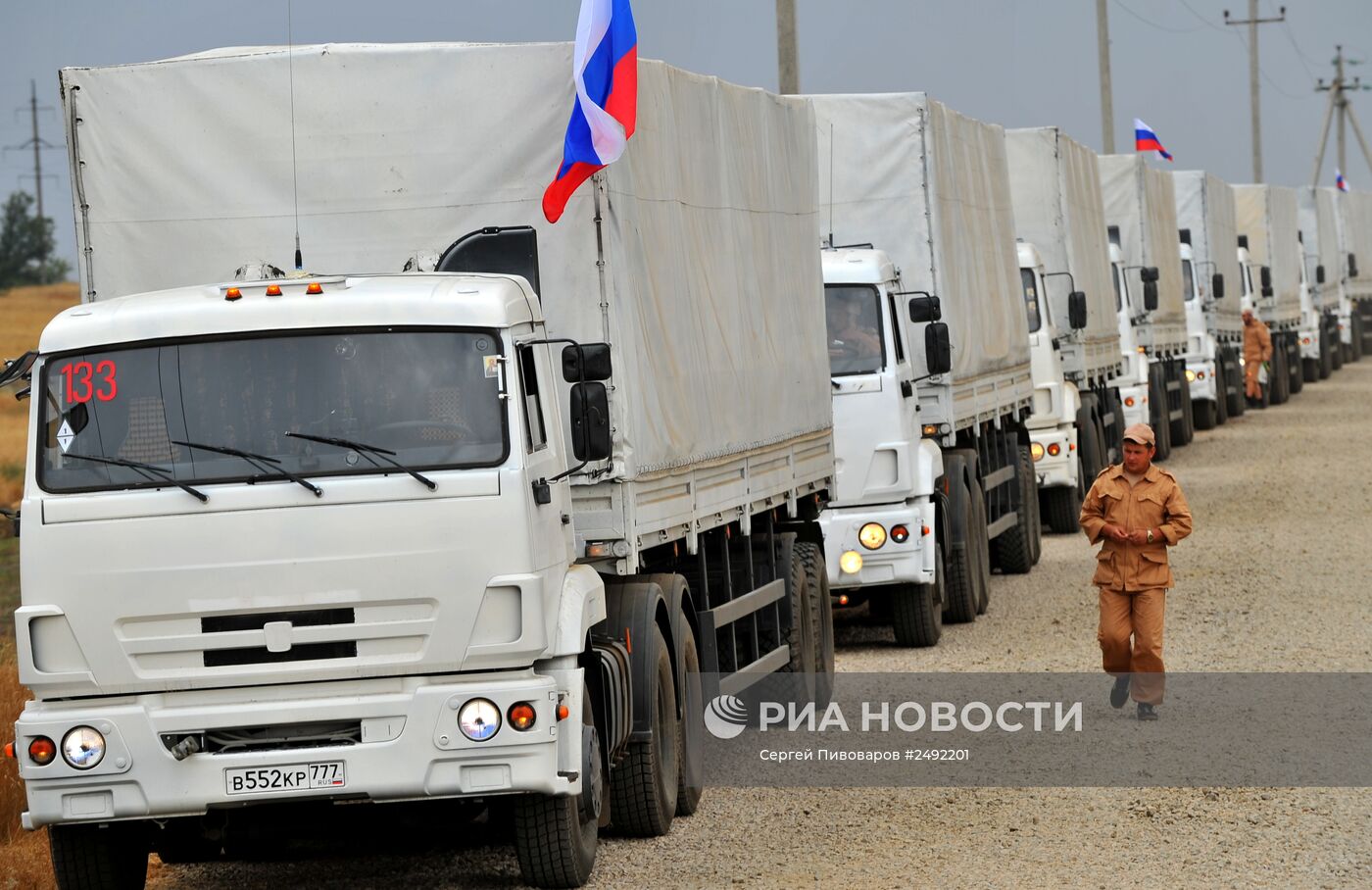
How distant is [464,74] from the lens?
29.2ft

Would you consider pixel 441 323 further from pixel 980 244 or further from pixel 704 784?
pixel 980 244

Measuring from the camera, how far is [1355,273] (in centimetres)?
5950

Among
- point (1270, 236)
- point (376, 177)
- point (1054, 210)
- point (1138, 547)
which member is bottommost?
point (1138, 547)

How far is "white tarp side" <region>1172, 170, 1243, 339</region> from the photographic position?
35.3 m

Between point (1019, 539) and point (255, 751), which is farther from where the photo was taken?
point (1019, 539)

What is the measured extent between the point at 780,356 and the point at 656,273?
8.33ft

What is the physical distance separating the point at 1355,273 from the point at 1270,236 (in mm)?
17672

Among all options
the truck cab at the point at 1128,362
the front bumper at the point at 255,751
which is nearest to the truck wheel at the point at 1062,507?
the truck cab at the point at 1128,362

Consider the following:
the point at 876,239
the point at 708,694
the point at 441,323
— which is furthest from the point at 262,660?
the point at 876,239

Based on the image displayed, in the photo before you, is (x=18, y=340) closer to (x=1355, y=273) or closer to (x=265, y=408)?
(x=1355, y=273)

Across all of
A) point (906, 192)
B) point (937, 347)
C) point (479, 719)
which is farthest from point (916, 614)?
point (479, 719)

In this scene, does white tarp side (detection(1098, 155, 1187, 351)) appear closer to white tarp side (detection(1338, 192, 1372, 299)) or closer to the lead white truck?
the lead white truck

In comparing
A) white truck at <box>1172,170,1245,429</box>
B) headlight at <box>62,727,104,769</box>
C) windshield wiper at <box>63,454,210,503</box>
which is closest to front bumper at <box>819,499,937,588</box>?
windshield wiper at <box>63,454,210,503</box>

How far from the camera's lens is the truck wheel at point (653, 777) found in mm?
8852
